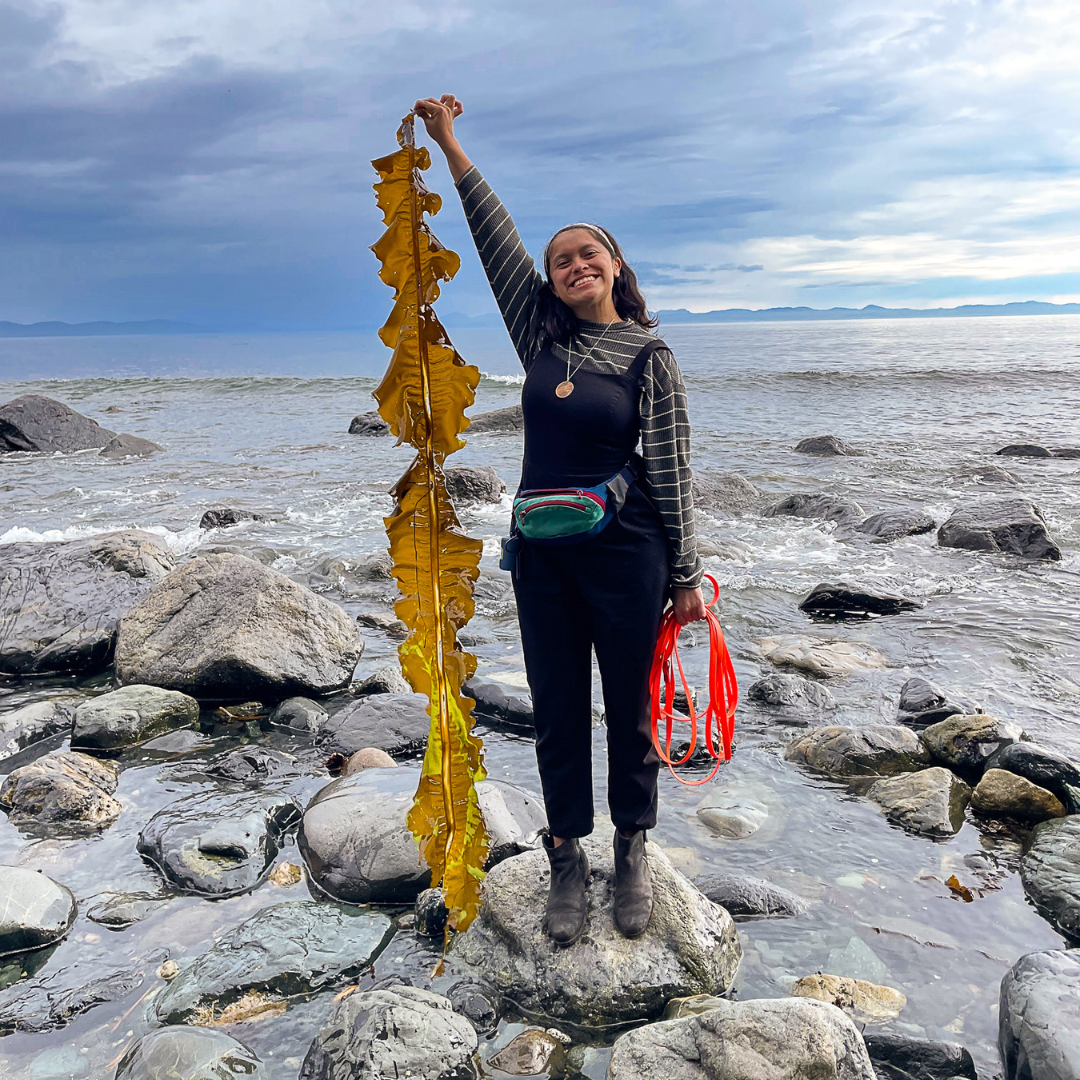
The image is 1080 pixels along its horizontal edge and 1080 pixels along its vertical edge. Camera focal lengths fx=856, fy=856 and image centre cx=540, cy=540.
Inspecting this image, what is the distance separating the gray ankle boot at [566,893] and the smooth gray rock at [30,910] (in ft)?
6.71

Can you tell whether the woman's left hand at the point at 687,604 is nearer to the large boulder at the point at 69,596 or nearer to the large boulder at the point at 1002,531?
the large boulder at the point at 69,596

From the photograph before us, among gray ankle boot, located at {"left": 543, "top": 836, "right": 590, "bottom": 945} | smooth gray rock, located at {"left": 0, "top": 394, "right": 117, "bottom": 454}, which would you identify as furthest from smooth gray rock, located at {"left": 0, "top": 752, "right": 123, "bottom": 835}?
smooth gray rock, located at {"left": 0, "top": 394, "right": 117, "bottom": 454}

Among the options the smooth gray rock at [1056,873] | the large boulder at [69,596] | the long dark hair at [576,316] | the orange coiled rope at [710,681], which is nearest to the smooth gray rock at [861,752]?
the smooth gray rock at [1056,873]

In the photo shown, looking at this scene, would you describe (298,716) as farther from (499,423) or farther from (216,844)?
(499,423)

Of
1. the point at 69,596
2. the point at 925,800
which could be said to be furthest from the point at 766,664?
the point at 69,596

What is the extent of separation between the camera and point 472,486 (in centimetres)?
1415

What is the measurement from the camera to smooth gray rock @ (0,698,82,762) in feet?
17.4

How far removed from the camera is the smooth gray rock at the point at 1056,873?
364cm

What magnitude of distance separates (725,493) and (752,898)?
1067 centimetres

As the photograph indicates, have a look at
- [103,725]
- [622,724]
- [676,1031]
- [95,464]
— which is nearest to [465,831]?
[622,724]

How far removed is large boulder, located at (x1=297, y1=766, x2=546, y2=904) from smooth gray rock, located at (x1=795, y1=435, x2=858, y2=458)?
15988mm

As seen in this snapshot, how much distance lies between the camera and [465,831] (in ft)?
10.3

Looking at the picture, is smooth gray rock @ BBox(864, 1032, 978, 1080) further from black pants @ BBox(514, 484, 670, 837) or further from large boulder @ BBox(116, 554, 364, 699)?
large boulder @ BBox(116, 554, 364, 699)

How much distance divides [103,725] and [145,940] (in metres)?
2.17
